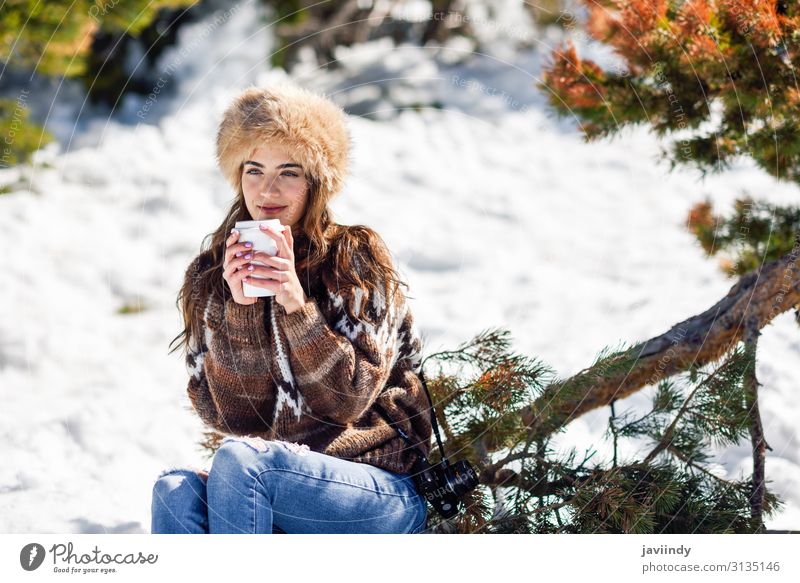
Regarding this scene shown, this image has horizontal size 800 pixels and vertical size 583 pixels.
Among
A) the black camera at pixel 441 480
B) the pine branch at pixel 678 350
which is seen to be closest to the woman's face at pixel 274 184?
the black camera at pixel 441 480

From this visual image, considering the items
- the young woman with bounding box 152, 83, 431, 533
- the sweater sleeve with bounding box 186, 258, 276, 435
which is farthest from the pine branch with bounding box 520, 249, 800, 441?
the sweater sleeve with bounding box 186, 258, 276, 435

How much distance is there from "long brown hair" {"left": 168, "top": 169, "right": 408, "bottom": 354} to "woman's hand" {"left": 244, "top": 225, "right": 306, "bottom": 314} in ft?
0.24

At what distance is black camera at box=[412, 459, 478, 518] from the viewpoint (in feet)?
3.76

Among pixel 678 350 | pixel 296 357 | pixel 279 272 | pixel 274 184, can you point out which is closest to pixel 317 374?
pixel 296 357

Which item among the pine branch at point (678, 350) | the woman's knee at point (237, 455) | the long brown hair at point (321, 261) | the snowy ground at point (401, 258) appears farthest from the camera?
the snowy ground at point (401, 258)

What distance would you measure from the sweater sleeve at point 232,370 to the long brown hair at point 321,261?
25 millimetres

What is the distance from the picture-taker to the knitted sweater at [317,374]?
108 centimetres

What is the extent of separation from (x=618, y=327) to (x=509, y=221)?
0.40 metres

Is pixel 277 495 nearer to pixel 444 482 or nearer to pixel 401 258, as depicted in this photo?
pixel 444 482

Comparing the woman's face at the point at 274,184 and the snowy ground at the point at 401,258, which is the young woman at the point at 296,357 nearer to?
the woman's face at the point at 274,184

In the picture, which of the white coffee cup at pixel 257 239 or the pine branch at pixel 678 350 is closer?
the white coffee cup at pixel 257 239

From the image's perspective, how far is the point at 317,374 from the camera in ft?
3.56

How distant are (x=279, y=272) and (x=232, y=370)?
155 mm
